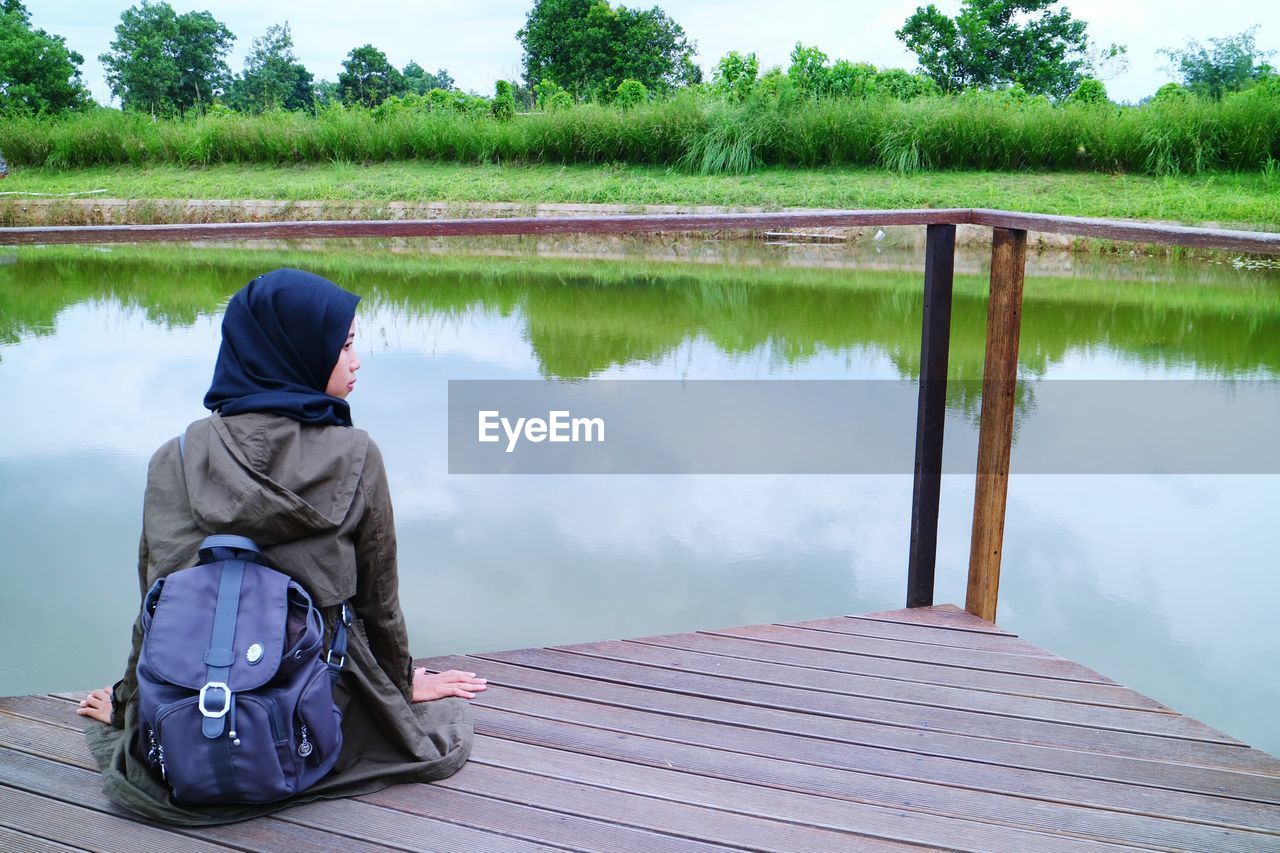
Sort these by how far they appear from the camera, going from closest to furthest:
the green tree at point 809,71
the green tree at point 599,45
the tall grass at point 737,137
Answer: the tall grass at point 737,137 → the green tree at point 809,71 → the green tree at point 599,45

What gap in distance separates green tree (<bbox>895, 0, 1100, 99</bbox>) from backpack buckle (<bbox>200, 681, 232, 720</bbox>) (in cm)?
2529

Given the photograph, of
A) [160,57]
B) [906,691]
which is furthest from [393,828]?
[160,57]

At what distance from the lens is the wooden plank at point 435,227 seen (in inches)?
76.0

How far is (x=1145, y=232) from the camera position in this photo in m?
1.76

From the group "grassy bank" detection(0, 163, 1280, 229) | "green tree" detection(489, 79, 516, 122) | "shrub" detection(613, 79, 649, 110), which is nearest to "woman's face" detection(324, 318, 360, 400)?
"grassy bank" detection(0, 163, 1280, 229)

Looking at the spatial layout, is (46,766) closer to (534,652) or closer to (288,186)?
(534,652)

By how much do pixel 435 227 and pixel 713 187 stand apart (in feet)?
25.9

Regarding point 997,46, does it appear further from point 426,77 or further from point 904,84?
point 426,77

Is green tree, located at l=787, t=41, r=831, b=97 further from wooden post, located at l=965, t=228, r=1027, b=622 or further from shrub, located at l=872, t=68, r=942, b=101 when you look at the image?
wooden post, located at l=965, t=228, r=1027, b=622

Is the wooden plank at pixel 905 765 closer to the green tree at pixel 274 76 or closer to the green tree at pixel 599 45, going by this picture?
the green tree at pixel 599 45

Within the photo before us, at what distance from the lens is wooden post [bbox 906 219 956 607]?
2.15 m

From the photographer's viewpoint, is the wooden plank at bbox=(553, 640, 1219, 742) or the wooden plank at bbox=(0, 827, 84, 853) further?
the wooden plank at bbox=(553, 640, 1219, 742)

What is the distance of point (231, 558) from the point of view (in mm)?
1365

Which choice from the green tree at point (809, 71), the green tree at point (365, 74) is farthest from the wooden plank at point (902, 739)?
the green tree at point (365, 74)
